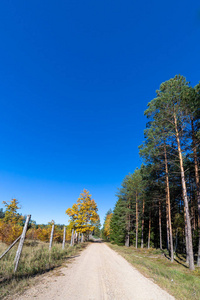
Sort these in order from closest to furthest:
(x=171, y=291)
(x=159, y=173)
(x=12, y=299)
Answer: (x=12, y=299), (x=171, y=291), (x=159, y=173)

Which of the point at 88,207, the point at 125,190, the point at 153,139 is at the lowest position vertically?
the point at 88,207

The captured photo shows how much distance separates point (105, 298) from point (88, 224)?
68.9 ft

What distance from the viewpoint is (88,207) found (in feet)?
81.0

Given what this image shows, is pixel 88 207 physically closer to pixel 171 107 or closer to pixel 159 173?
pixel 159 173

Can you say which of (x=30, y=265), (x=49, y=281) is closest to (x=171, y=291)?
(x=49, y=281)

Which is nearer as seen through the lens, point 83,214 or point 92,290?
point 92,290

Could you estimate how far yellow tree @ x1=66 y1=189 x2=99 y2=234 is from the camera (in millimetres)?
22953

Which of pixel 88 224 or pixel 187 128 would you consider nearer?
pixel 187 128

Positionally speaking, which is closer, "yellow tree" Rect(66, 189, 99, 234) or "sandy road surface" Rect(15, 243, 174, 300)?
"sandy road surface" Rect(15, 243, 174, 300)

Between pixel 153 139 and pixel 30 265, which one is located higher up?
pixel 153 139

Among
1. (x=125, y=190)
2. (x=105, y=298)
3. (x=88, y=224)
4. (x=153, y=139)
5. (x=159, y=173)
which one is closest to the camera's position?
(x=105, y=298)

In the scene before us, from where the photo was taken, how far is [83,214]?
24.0 metres

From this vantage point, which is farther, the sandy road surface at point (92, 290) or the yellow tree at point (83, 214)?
the yellow tree at point (83, 214)

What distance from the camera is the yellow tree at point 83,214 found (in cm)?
2295
